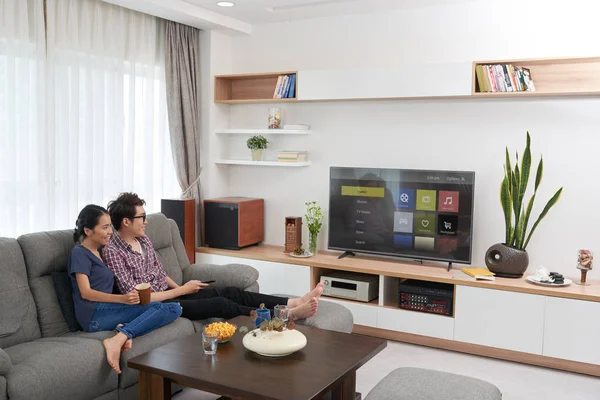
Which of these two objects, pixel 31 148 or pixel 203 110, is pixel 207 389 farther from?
pixel 203 110

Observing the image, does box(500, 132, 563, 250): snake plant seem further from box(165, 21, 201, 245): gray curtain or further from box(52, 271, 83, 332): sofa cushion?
box(52, 271, 83, 332): sofa cushion

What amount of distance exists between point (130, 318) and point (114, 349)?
30 centimetres

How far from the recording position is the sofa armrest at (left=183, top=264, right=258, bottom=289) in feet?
12.8

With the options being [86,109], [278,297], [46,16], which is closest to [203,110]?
[86,109]

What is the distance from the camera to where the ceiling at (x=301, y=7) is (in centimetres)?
447

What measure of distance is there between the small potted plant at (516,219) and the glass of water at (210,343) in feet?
7.45

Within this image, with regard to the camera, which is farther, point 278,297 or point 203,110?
point 203,110

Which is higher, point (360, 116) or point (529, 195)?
point (360, 116)

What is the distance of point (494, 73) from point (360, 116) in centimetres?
113

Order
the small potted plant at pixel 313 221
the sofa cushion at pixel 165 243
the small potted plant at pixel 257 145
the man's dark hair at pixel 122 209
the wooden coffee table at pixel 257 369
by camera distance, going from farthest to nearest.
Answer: the small potted plant at pixel 257 145 → the small potted plant at pixel 313 221 → the sofa cushion at pixel 165 243 → the man's dark hair at pixel 122 209 → the wooden coffee table at pixel 257 369

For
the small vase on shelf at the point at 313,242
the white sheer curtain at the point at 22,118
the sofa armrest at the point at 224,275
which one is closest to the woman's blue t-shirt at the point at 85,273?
the sofa armrest at the point at 224,275

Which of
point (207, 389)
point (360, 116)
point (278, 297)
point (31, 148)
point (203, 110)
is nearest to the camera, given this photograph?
point (207, 389)

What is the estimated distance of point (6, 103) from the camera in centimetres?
377

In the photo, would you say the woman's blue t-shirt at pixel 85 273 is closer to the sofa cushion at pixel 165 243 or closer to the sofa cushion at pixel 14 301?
the sofa cushion at pixel 14 301
